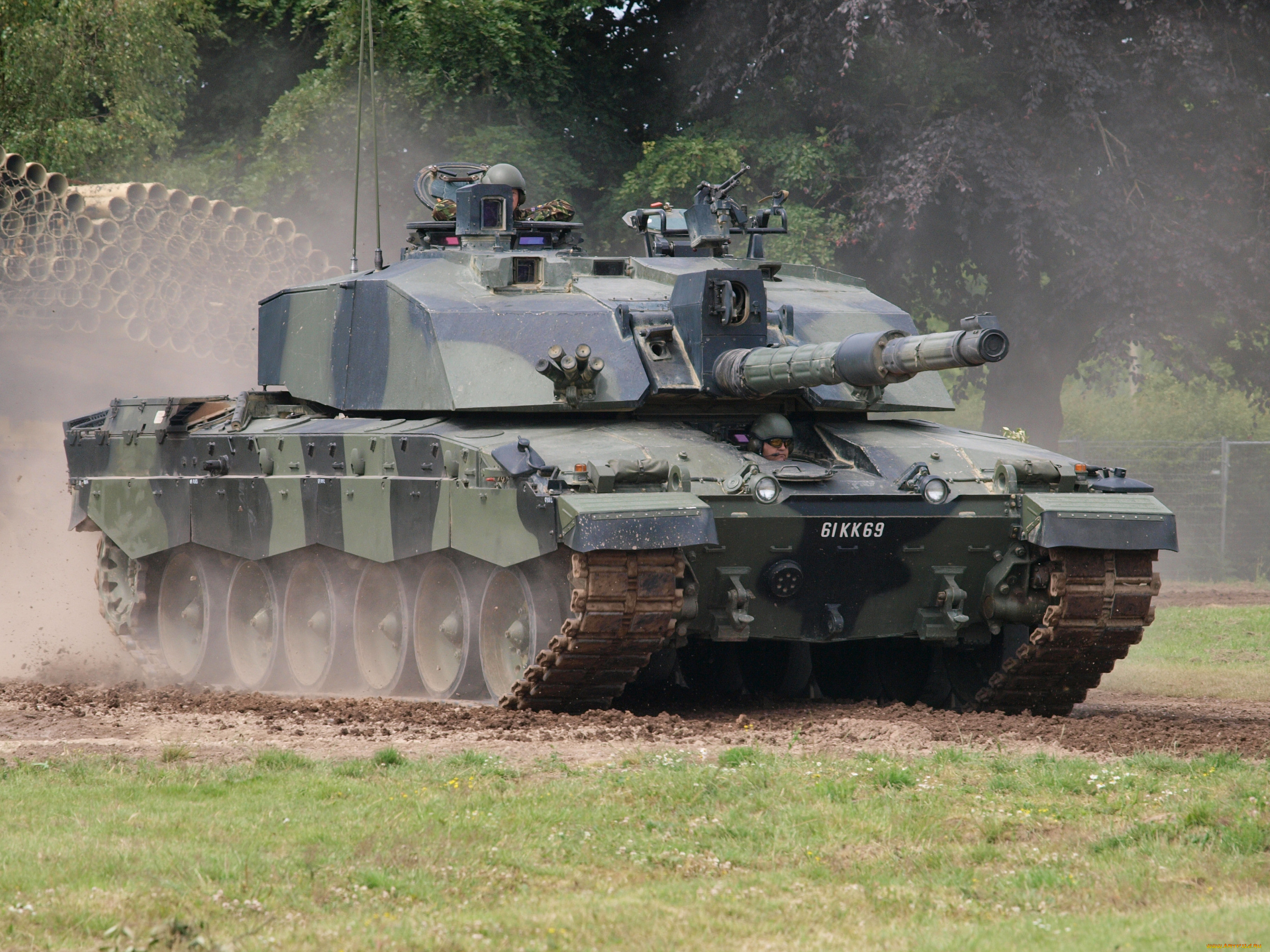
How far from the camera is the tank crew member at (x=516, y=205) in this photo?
13883mm

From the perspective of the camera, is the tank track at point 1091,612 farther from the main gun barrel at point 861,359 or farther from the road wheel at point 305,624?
the road wheel at point 305,624

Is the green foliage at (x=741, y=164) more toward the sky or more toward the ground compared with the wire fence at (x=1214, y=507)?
more toward the sky

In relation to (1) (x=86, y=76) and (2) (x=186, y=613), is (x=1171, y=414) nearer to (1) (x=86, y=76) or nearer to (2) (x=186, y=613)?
(1) (x=86, y=76)

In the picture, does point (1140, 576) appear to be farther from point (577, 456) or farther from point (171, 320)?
point (171, 320)

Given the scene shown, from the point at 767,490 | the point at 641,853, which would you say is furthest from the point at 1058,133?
the point at 641,853

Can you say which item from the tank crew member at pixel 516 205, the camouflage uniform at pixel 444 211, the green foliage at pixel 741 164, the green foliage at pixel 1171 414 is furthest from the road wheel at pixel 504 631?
the green foliage at pixel 1171 414

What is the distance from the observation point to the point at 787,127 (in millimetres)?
24562

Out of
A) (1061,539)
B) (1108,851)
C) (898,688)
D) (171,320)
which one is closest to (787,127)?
(171,320)

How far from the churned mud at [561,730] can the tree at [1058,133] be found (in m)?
12.5

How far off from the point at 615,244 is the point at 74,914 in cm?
2035

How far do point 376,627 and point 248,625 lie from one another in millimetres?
1774

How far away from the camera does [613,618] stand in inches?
397

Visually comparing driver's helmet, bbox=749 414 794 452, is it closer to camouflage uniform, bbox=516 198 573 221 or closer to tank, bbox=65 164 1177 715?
tank, bbox=65 164 1177 715

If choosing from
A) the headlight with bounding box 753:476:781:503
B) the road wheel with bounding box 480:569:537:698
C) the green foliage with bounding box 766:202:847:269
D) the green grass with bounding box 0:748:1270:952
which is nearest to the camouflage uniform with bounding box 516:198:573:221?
the road wheel with bounding box 480:569:537:698
